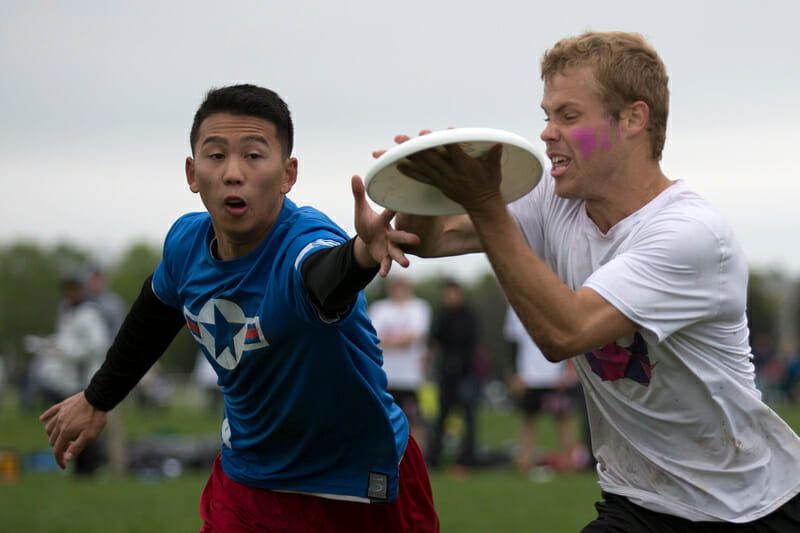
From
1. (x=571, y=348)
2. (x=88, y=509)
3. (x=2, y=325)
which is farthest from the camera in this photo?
(x=2, y=325)

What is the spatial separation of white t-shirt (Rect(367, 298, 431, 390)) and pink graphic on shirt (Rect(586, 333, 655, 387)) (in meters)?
6.69

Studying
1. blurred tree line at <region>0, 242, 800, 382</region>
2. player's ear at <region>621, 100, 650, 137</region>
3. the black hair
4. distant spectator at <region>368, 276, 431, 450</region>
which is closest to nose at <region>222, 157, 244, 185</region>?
the black hair

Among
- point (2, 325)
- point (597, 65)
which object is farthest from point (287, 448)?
point (2, 325)

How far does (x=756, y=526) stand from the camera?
2.85 metres

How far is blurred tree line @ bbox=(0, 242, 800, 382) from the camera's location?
6353 centimetres

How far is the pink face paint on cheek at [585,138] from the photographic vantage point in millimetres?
2799

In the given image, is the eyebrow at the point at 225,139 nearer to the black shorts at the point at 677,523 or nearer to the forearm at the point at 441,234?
the forearm at the point at 441,234

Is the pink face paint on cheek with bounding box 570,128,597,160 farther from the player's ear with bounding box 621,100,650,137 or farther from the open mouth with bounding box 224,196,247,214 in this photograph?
the open mouth with bounding box 224,196,247,214

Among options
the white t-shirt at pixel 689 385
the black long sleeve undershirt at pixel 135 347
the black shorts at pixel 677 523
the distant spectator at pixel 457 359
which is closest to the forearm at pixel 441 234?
the white t-shirt at pixel 689 385

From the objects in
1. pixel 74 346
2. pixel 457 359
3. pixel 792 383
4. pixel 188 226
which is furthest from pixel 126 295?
pixel 188 226

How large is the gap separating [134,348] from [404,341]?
579 centimetres

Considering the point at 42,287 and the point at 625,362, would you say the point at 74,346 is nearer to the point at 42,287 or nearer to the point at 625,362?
the point at 625,362

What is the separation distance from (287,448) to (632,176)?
1.60 metres

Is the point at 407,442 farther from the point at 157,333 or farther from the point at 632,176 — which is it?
the point at 632,176
